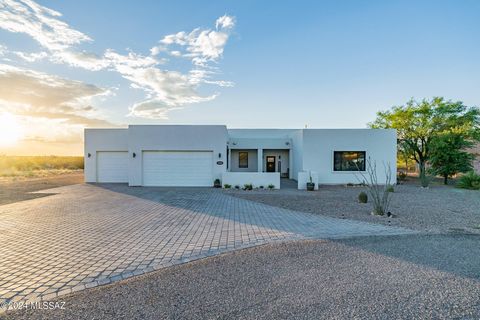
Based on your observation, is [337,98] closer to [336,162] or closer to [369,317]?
[336,162]

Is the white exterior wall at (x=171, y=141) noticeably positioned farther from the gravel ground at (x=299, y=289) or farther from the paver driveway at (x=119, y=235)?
the gravel ground at (x=299, y=289)

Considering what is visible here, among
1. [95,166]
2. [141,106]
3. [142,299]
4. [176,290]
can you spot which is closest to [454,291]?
[176,290]

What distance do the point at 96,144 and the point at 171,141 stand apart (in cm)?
576

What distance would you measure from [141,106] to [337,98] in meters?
14.7

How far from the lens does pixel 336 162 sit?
1683 centimetres

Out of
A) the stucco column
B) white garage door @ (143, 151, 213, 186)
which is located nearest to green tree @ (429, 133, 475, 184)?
the stucco column

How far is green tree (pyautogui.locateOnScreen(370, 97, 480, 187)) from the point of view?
1967 cm

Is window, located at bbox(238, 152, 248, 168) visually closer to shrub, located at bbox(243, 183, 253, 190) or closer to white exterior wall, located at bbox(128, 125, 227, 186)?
white exterior wall, located at bbox(128, 125, 227, 186)

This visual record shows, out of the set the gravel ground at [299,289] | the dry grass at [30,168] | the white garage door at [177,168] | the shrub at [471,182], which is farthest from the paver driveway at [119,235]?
the dry grass at [30,168]

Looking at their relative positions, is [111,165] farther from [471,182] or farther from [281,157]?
[471,182]

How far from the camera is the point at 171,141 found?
15461 mm

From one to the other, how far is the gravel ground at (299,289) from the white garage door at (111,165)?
1503 centimetres

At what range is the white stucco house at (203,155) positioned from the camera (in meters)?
15.5

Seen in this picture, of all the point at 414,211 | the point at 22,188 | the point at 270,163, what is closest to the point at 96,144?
the point at 22,188
